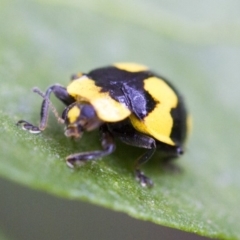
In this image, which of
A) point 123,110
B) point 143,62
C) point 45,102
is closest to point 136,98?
point 123,110

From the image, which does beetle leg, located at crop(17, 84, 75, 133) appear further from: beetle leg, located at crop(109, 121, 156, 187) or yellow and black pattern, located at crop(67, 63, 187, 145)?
beetle leg, located at crop(109, 121, 156, 187)

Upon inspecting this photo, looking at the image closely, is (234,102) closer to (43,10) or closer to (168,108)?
(168,108)

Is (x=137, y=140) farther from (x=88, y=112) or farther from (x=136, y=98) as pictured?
(x=88, y=112)

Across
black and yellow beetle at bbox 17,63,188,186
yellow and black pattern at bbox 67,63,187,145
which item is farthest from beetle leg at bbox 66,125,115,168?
yellow and black pattern at bbox 67,63,187,145

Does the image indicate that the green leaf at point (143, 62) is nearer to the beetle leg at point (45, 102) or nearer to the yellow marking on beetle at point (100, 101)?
the beetle leg at point (45, 102)

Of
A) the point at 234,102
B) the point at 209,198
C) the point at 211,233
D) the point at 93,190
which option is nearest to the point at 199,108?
the point at 234,102

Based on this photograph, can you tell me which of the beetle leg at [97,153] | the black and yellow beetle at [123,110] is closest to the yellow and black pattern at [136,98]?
the black and yellow beetle at [123,110]
